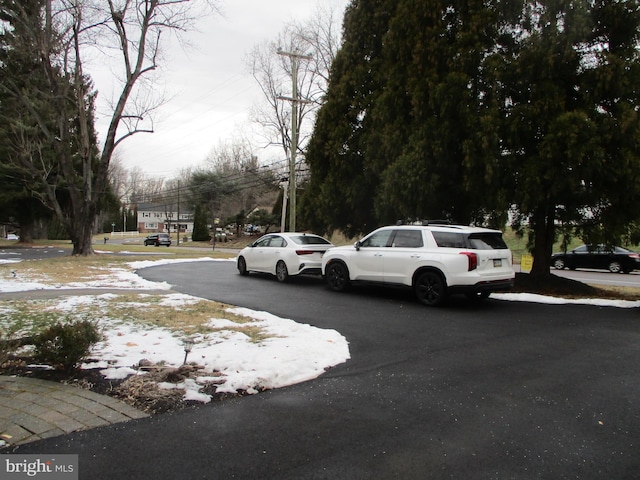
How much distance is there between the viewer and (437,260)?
9203 millimetres

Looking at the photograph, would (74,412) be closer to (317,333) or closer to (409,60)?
(317,333)

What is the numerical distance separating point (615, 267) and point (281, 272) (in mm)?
18610

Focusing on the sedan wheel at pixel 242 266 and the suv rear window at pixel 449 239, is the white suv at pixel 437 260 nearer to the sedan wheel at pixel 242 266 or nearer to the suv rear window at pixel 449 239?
the suv rear window at pixel 449 239

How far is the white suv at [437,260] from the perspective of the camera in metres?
8.91

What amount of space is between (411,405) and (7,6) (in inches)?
965

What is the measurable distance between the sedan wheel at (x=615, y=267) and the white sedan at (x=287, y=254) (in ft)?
56.2

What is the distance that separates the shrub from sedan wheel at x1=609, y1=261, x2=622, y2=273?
24956mm

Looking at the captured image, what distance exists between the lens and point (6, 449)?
3.09m

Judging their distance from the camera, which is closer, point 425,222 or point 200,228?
point 425,222

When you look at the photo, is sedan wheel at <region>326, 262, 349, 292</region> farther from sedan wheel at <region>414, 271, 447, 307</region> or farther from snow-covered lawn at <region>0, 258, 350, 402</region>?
snow-covered lawn at <region>0, 258, 350, 402</region>

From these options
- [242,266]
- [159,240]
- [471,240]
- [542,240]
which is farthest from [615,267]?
[159,240]

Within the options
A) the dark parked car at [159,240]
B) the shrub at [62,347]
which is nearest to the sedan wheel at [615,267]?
the shrub at [62,347]

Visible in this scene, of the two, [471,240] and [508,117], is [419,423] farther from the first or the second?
[508,117]

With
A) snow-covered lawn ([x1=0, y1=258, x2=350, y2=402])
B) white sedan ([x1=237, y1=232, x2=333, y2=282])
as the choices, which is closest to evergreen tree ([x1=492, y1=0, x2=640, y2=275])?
white sedan ([x1=237, y1=232, x2=333, y2=282])
